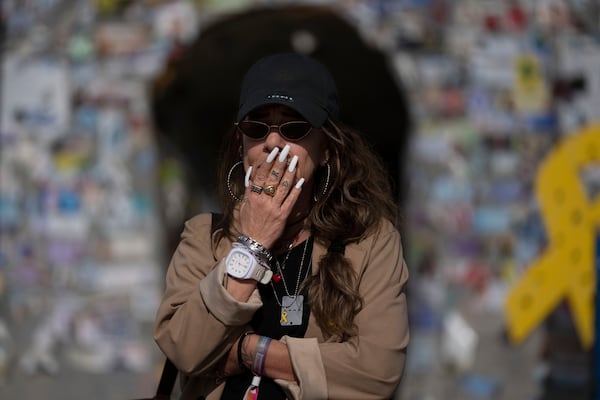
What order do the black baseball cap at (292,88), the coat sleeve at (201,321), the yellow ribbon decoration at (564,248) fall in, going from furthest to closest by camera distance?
the yellow ribbon decoration at (564,248), the black baseball cap at (292,88), the coat sleeve at (201,321)

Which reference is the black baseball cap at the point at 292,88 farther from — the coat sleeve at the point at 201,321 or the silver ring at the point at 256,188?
the coat sleeve at the point at 201,321

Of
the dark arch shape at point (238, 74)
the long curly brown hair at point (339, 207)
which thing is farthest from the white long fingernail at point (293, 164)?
the dark arch shape at point (238, 74)

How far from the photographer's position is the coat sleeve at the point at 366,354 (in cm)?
194

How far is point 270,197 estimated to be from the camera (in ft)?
6.63

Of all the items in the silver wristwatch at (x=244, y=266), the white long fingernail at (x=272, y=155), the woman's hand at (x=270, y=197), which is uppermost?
the white long fingernail at (x=272, y=155)

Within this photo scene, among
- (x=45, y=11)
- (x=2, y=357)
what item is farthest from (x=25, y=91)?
(x=2, y=357)

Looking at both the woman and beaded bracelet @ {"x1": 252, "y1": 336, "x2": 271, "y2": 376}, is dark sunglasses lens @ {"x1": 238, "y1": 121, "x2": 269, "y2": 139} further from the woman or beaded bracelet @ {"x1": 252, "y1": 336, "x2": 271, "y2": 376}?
beaded bracelet @ {"x1": 252, "y1": 336, "x2": 271, "y2": 376}

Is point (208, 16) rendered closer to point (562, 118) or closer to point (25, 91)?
point (25, 91)

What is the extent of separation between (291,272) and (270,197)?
0.19 m

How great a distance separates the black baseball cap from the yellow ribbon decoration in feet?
11.7

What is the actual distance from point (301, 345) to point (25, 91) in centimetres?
429

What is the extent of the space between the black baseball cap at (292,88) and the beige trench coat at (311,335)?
330 mm

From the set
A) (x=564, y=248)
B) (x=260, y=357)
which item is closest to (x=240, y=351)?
(x=260, y=357)

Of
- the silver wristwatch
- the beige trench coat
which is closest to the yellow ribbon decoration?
the beige trench coat
